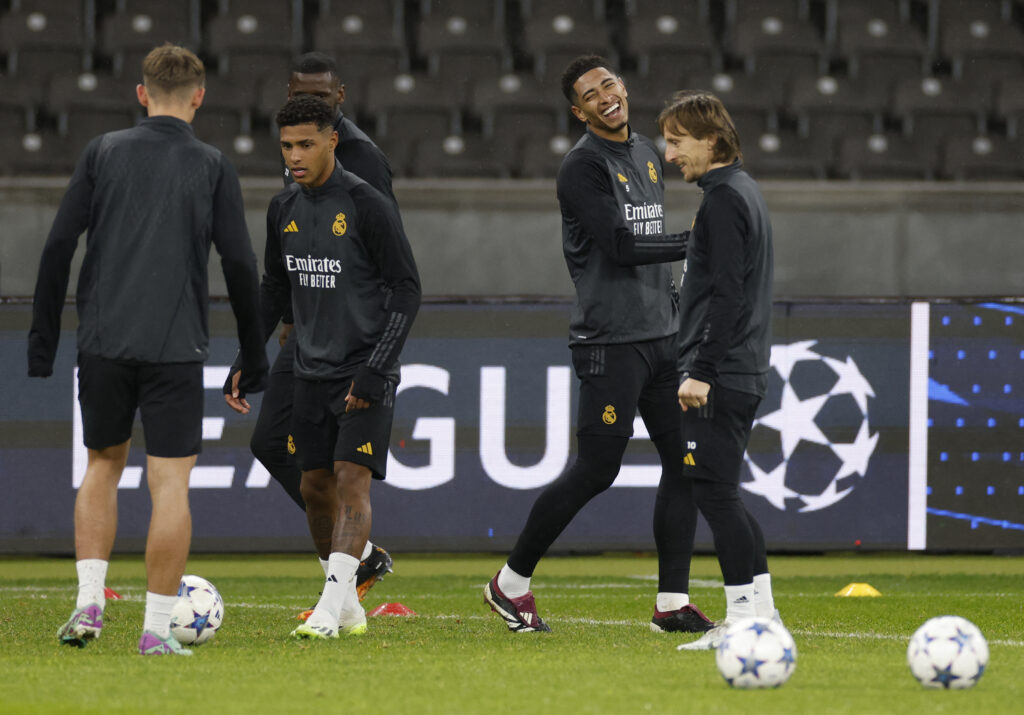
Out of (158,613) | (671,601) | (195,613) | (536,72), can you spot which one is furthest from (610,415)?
(536,72)

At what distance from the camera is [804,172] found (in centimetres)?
1232

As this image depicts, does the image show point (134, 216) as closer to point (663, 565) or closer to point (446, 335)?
point (663, 565)

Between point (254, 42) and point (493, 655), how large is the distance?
979 centimetres

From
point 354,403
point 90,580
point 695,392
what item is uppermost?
point 695,392

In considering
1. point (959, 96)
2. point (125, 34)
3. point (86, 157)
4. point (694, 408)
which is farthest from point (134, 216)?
point (959, 96)

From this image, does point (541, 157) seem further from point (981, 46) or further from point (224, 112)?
point (981, 46)

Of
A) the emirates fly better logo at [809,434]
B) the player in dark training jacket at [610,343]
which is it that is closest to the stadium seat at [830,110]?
the emirates fly better logo at [809,434]

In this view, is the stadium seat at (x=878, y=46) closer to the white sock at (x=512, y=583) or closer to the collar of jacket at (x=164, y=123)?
the white sock at (x=512, y=583)

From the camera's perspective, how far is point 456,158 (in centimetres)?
1246

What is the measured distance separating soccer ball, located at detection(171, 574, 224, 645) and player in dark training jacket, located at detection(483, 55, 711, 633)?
3.45ft

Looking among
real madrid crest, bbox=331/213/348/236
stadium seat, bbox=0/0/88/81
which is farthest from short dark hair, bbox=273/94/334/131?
stadium seat, bbox=0/0/88/81

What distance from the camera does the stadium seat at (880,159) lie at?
12633mm

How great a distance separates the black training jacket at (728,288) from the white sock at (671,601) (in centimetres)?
95

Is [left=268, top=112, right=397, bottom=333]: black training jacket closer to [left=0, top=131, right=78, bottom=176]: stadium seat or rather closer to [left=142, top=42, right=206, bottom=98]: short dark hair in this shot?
[left=142, top=42, right=206, bottom=98]: short dark hair
